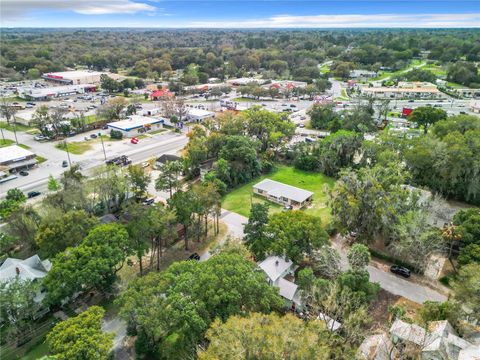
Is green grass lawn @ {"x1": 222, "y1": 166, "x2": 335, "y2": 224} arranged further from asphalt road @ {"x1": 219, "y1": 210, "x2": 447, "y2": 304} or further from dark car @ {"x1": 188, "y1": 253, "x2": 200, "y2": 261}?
dark car @ {"x1": 188, "y1": 253, "x2": 200, "y2": 261}

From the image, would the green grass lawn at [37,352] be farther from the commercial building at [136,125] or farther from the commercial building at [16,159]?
the commercial building at [136,125]

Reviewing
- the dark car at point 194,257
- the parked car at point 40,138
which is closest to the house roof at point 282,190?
the dark car at point 194,257

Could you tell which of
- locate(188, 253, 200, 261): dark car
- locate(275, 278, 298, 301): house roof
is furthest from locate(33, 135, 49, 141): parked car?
locate(275, 278, 298, 301): house roof

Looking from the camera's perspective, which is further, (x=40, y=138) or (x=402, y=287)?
(x=40, y=138)

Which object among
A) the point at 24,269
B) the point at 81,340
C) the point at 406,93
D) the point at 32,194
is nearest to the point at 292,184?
the point at 24,269

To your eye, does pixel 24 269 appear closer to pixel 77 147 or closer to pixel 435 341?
pixel 435 341

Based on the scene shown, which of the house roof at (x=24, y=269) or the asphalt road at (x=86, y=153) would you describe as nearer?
the house roof at (x=24, y=269)

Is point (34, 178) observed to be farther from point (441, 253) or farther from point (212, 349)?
point (441, 253)
